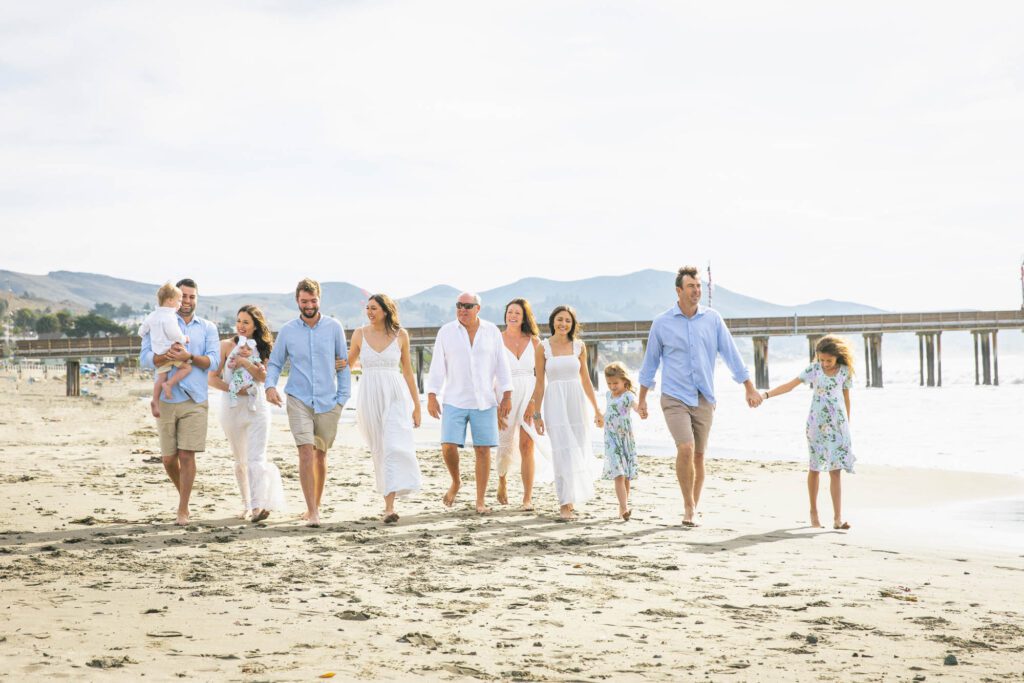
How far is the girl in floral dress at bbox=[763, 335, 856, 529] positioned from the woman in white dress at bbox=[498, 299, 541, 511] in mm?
2586

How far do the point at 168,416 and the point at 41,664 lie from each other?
152 inches

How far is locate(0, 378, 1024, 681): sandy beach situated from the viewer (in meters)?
4.38

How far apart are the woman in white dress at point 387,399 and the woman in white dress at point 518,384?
144 centimetres

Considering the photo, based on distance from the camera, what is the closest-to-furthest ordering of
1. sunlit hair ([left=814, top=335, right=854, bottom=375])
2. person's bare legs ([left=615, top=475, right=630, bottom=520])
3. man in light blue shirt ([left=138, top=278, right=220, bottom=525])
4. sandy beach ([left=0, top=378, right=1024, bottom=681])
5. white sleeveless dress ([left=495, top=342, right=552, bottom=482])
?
sandy beach ([left=0, top=378, right=1024, bottom=681]), man in light blue shirt ([left=138, top=278, right=220, bottom=525]), sunlit hair ([left=814, top=335, right=854, bottom=375]), person's bare legs ([left=615, top=475, right=630, bottom=520]), white sleeveless dress ([left=495, top=342, right=552, bottom=482])

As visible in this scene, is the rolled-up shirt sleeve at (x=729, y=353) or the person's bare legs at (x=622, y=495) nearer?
the rolled-up shirt sleeve at (x=729, y=353)

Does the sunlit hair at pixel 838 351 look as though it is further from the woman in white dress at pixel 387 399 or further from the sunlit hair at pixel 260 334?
the sunlit hair at pixel 260 334

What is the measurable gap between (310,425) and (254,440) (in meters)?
0.52

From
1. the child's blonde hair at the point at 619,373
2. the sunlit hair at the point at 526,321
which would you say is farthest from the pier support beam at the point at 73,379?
the child's blonde hair at the point at 619,373

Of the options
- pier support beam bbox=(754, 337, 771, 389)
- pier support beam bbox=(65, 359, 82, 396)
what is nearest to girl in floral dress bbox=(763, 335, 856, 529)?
pier support beam bbox=(65, 359, 82, 396)

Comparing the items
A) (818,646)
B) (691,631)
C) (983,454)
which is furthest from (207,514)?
(983,454)

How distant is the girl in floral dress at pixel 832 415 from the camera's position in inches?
319

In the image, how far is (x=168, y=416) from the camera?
791 cm

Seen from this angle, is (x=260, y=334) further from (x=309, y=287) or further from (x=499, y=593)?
(x=499, y=593)

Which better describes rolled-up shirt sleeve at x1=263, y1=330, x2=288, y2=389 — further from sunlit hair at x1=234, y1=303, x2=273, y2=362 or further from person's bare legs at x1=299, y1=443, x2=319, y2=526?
person's bare legs at x1=299, y1=443, x2=319, y2=526
